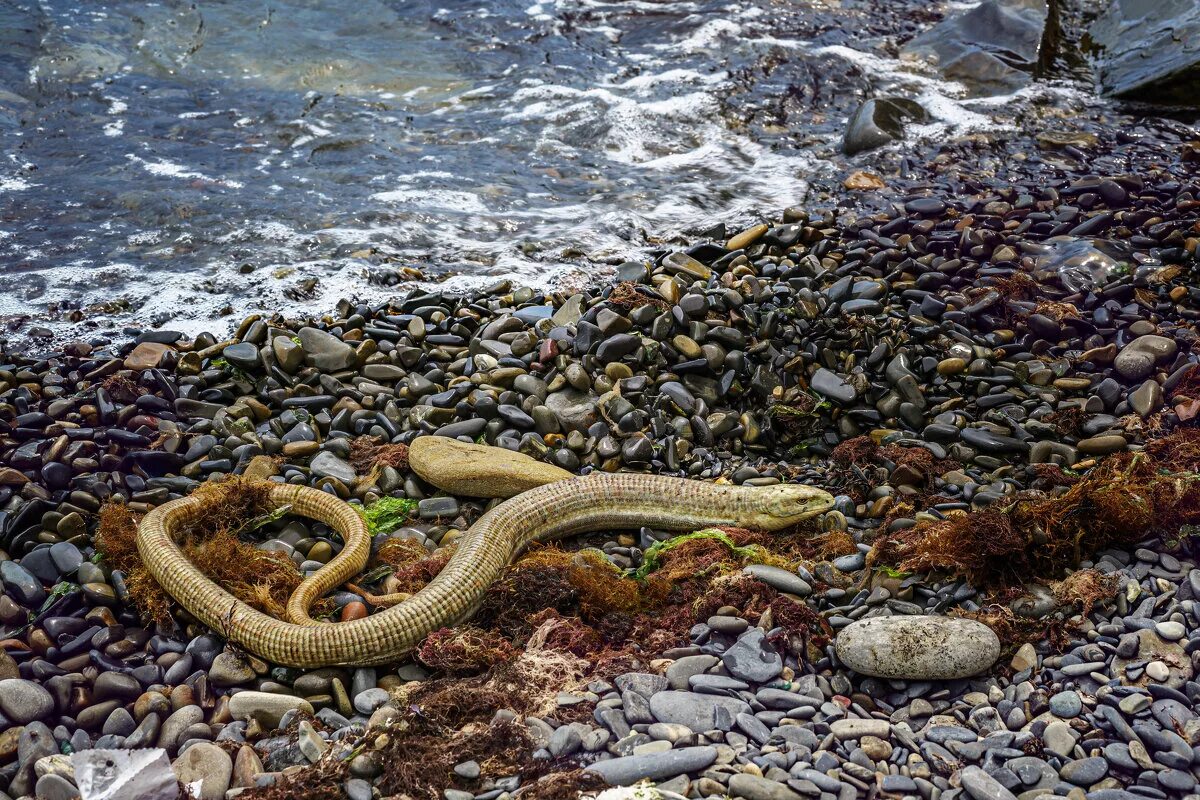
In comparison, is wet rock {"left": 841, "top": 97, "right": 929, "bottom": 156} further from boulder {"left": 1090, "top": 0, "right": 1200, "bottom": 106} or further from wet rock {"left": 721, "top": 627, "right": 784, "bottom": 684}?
wet rock {"left": 721, "top": 627, "right": 784, "bottom": 684}

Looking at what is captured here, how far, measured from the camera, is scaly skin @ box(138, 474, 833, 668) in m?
6.20

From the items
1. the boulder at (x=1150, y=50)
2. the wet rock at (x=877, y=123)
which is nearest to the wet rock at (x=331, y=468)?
the wet rock at (x=877, y=123)

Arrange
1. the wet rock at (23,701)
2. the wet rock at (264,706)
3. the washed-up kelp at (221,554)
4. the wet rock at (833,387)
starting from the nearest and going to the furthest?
the wet rock at (23,701), the wet rock at (264,706), the washed-up kelp at (221,554), the wet rock at (833,387)

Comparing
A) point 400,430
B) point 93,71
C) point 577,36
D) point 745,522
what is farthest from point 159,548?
point 577,36

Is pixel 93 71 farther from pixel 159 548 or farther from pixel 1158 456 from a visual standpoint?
pixel 1158 456

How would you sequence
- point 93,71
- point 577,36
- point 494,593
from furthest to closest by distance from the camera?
point 577,36 → point 93,71 → point 494,593

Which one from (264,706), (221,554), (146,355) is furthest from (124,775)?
(146,355)

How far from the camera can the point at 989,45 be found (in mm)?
15312

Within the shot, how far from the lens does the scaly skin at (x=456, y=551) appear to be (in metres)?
6.20

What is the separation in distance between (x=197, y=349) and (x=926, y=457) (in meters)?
6.83

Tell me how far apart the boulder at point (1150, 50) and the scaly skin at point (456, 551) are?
32.2 feet

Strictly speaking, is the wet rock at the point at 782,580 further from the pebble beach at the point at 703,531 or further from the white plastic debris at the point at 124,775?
the white plastic debris at the point at 124,775

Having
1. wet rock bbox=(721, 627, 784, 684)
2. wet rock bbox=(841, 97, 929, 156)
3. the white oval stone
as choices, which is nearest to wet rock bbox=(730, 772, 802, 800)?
wet rock bbox=(721, 627, 784, 684)

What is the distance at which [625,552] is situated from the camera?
740 cm
